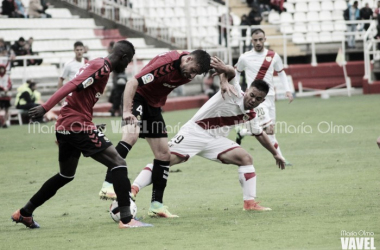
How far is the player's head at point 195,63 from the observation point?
28.0 feet

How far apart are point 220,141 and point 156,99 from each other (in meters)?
0.93

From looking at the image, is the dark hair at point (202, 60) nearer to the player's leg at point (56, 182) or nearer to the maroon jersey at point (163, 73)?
the maroon jersey at point (163, 73)

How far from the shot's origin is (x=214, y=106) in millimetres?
9539

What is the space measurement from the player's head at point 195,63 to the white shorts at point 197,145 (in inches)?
36.7

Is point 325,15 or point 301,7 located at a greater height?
point 301,7

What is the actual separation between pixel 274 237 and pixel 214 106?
8.10 feet

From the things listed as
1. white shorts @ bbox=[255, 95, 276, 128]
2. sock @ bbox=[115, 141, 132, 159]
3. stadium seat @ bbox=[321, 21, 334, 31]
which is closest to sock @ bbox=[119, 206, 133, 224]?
sock @ bbox=[115, 141, 132, 159]

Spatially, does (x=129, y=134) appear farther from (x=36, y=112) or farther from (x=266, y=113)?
(x=266, y=113)

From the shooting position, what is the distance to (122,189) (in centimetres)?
831

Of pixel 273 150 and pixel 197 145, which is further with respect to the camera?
pixel 273 150

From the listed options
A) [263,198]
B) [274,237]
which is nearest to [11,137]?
[263,198]

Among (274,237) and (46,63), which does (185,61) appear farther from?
(46,63)

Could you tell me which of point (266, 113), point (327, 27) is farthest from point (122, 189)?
point (327, 27)

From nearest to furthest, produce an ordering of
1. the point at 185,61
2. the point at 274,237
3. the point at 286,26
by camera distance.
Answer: the point at 274,237, the point at 185,61, the point at 286,26
